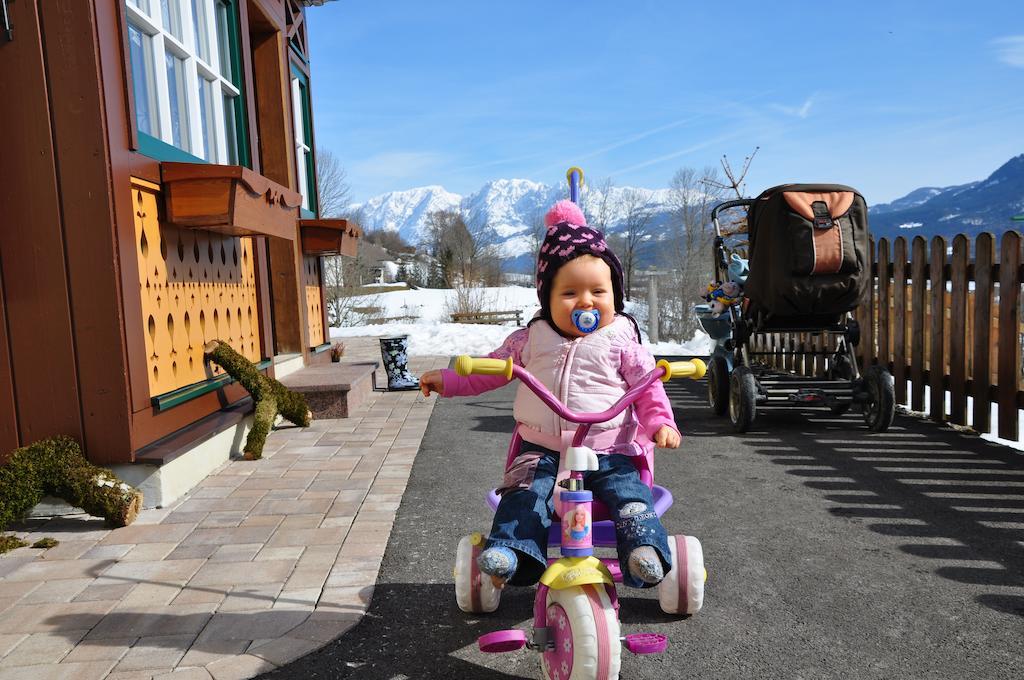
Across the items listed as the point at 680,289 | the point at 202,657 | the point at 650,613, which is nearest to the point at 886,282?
the point at 650,613

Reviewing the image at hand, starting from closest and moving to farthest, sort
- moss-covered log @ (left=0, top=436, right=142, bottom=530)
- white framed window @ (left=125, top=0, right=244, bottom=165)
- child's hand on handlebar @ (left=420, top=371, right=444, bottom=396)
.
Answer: child's hand on handlebar @ (left=420, top=371, right=444, bottom=396) → moss-covered log @ (left=0, top=436, right=142, bottom=530) → white framed window @ (left=125, top=0, right=244, bottom=165)

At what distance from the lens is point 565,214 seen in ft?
9.18

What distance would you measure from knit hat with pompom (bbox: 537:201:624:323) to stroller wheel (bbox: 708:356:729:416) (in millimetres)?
4025

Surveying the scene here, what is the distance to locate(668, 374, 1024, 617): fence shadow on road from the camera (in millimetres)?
3219

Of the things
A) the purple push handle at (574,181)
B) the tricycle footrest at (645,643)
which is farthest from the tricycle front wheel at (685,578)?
the purple push handle at (574,181)

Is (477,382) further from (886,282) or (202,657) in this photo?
(886,282)

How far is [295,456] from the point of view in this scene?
5.42 metres

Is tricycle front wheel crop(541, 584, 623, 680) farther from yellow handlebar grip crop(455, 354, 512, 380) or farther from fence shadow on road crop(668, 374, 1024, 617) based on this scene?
fence shadow on road crop(668, 374, 1024, 617)

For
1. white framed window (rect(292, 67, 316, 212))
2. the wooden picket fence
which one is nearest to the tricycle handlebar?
the wooden picket fence

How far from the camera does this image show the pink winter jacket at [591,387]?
250 centimetres

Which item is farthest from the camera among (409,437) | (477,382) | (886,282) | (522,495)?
(886,282)

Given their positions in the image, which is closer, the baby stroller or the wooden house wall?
the wooden house wall

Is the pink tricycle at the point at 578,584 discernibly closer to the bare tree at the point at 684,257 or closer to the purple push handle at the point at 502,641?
the purple push handle at the point at 502,641

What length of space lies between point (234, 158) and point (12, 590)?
172 inches
